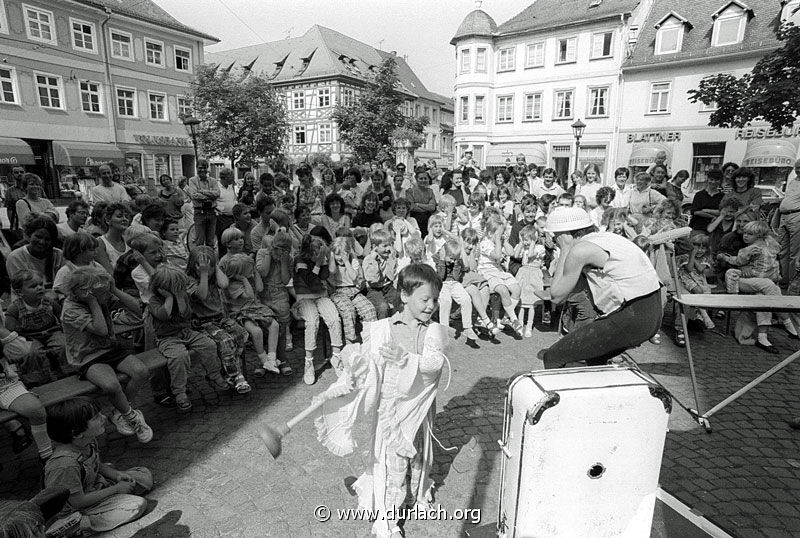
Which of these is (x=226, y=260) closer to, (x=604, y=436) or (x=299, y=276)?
(x=299, y=276)

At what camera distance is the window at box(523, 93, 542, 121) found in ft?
Answer: 108

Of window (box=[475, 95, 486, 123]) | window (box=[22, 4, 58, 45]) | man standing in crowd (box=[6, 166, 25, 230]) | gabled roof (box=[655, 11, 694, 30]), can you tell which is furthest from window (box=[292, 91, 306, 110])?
man standing in crowd (box=[6, 166, 25, 230])

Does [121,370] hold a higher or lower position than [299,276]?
lower

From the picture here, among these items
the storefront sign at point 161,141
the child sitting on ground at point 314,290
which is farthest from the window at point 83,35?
the child sitting on ground at point 314,290

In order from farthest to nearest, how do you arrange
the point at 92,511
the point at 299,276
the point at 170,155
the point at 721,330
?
the point at 170,155 < the point at 721,330 < the point at 299,276 < the point at 92,511

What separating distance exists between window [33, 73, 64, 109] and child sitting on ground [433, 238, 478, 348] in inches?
1158

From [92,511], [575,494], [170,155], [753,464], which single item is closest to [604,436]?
[575,494]

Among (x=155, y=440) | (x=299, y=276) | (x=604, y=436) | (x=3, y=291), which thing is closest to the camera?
(x=604, y=436)

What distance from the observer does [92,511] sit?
280cm

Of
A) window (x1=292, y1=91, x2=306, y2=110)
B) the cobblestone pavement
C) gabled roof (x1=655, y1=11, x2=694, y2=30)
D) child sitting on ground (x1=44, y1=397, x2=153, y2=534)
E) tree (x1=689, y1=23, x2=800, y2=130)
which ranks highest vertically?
gabled roof (x1=655, y1=11, x2=694, y2=30)

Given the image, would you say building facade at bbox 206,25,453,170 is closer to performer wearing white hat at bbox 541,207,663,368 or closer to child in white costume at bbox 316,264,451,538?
performer wearing white hat at bbox 541,207,663,368

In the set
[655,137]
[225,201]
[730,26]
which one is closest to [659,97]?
[655,137]

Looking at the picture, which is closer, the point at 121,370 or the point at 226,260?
the point at 121,370

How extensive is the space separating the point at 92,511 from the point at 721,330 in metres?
7.41
